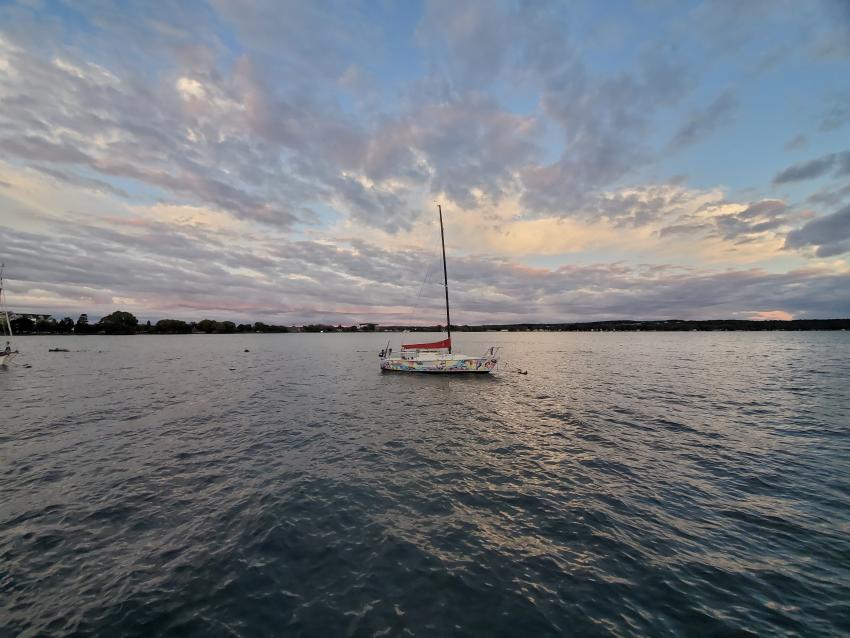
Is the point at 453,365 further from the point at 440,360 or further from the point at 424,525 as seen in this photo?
the point at 424,525

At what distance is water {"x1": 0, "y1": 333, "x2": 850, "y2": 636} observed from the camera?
25.6 feet

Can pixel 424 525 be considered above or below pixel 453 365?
below

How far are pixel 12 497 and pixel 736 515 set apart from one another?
26.7 meters

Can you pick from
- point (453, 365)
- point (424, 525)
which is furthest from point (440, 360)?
point (424, 525)

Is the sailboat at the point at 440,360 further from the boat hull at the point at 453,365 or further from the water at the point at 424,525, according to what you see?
the water at the point at 424,525

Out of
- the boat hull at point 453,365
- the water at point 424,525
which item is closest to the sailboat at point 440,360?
the boat hull at point 453,365

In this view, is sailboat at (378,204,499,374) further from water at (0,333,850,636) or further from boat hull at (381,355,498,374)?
water at (0,333,850,636)

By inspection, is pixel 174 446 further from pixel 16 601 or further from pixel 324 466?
pixel 16 601

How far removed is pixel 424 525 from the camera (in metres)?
11.4

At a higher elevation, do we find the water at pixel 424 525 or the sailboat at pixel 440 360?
the sailboat at pixel 440 360

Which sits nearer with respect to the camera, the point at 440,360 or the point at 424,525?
the point at 424,525

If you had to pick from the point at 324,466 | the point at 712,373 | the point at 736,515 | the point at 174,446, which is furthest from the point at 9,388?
the point at 712,373

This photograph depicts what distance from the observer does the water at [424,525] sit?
780 cm

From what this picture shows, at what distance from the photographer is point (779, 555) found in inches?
391
